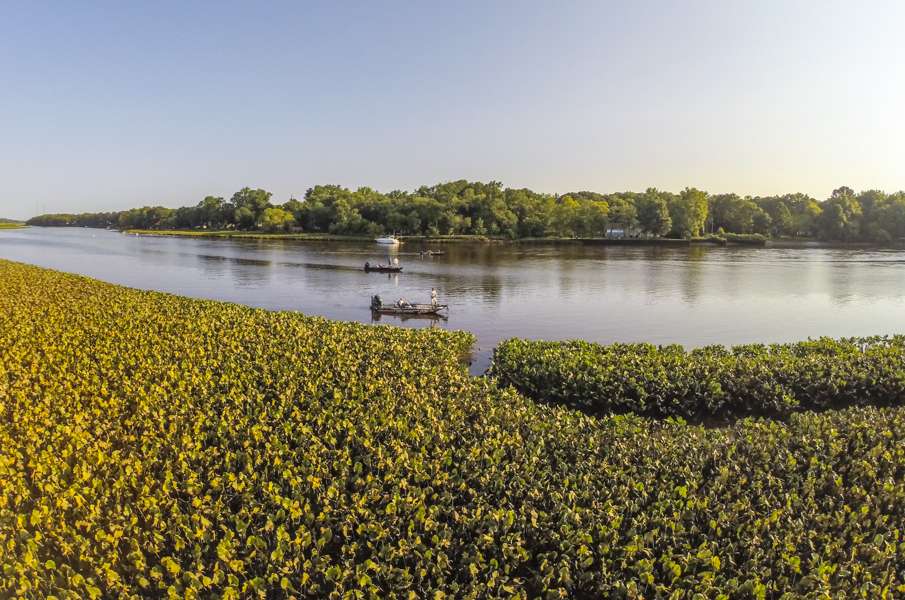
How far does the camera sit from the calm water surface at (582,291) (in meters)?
33.1

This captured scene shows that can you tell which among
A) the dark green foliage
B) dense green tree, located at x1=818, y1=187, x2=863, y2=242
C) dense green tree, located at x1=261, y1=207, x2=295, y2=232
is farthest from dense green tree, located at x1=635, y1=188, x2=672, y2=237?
the dark green foliage

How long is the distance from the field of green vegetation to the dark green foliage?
357 centimetres

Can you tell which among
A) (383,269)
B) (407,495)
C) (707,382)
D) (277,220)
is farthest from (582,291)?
(277,220)

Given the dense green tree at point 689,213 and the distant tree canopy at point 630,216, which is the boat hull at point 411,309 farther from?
the dense green tree at point 689,213

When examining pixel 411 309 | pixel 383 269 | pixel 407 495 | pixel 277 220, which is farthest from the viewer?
pixel 277 220

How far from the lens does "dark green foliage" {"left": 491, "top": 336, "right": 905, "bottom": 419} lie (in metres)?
15.3

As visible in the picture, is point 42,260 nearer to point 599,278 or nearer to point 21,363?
point 599,278

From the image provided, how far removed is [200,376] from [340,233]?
143m

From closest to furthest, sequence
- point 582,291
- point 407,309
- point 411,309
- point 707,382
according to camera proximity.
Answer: point 707,382 < point 411,309 < point 407,309 < point 582,291

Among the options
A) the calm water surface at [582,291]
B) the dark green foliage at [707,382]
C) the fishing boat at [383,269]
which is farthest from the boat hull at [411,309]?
the fishing boat at [383,269]

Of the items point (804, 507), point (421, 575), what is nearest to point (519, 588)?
point (421, 575)

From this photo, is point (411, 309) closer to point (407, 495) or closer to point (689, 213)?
point (407, 495)

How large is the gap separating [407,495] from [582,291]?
42587 millimetres

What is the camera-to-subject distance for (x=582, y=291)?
4784 cm
